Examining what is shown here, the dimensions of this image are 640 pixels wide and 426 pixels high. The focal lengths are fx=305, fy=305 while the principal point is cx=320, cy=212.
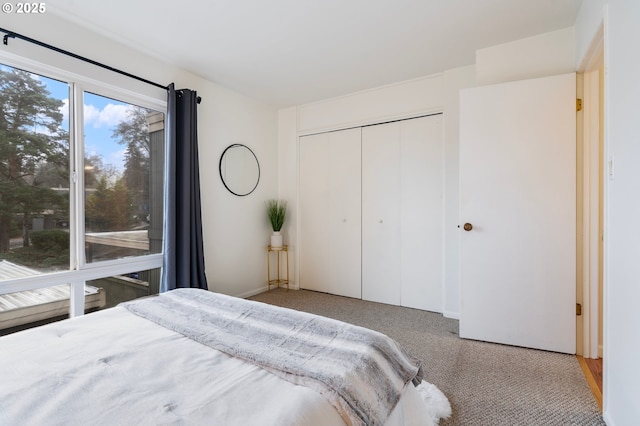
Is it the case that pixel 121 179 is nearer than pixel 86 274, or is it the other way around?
pixel 86 274

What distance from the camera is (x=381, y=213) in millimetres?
3645

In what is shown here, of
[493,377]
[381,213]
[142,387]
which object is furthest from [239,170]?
[493,377]

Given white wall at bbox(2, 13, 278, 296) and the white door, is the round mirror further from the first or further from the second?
the white door

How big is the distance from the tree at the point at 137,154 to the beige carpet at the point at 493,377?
7.44 ft

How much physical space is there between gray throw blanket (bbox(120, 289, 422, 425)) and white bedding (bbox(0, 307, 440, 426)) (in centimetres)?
5

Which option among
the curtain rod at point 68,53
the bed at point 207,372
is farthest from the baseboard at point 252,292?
the curtain rod at point 68,53

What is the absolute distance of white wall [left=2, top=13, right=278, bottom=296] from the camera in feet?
7.26

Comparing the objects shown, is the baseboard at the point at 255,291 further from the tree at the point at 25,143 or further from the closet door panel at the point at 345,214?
the tree at the point at 25,143

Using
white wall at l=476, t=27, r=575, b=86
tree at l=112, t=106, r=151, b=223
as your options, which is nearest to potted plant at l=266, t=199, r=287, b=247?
tree at l=112, t=106, r=151, b=223

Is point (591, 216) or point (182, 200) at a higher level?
point (182, 200)

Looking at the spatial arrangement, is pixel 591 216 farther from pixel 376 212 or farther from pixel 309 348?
pixel 309 348

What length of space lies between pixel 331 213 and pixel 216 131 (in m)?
1.71
